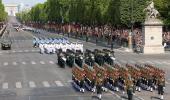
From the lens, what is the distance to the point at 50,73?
43.5 meters

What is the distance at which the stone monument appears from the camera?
66.3m

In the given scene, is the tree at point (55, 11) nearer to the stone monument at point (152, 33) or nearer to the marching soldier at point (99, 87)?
the stone monument at point (152, 33)

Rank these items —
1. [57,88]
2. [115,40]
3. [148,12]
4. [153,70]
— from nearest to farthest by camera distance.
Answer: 1. [153,70]
2. [57,88]
3. [148,12]
4. [115,40]

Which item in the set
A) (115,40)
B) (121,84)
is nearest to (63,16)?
(115,40)

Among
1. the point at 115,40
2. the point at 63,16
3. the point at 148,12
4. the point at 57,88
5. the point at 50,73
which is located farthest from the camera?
the point at 63,16

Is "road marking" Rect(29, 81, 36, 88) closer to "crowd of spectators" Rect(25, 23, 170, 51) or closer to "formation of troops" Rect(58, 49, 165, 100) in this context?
"formation of troops" Rect(58, 49, 165, 100)

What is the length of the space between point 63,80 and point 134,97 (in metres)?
9.74

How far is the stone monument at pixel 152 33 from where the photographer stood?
6631 centimetres

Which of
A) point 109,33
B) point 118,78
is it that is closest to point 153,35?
point 109,33

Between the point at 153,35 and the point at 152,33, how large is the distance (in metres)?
0.28

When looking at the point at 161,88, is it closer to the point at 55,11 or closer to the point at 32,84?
the point at 32,84

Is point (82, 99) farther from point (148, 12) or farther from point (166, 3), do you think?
point (166, 3)

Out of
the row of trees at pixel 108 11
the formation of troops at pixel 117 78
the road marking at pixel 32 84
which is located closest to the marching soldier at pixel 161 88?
the formation of troops at pixel 117 78

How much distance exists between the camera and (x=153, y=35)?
6688 cm
